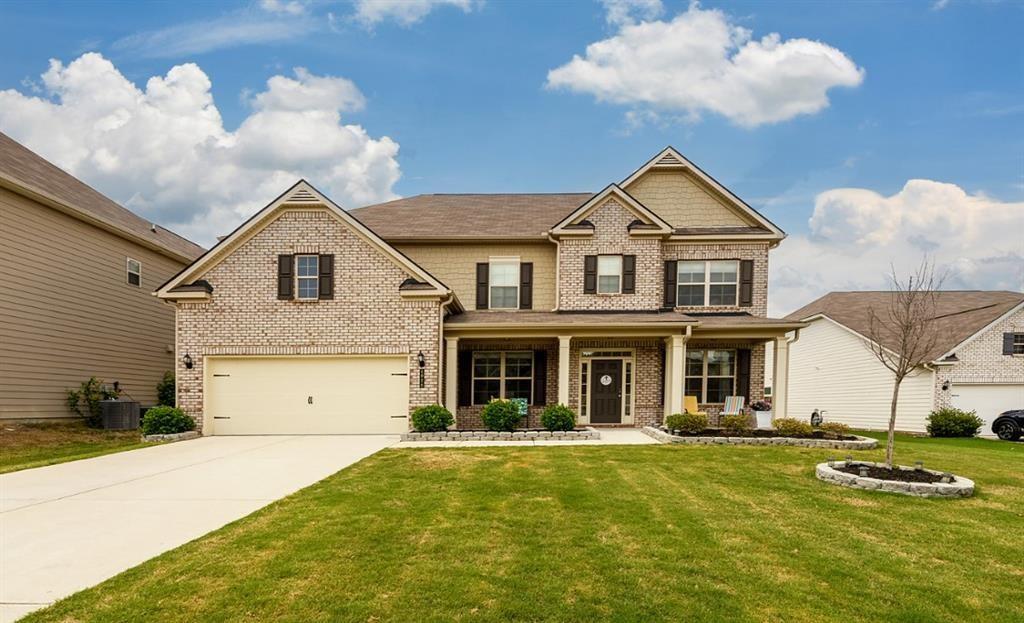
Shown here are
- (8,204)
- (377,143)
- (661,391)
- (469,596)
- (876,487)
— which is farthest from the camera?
(377,143)

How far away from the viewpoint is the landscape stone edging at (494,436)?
12.3m

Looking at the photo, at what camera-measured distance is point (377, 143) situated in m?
24.2

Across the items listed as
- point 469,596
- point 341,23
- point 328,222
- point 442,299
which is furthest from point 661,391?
A: point 341,23

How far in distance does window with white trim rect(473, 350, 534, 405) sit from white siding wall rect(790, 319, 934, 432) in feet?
52.7

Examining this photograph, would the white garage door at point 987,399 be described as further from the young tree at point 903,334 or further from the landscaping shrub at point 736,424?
the landscaping shrub at point 736,424

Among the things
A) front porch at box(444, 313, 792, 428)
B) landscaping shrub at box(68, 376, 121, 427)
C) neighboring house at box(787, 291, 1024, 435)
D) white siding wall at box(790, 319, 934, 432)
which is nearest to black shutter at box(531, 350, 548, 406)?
front porch at box(444, 313, 792, 428)

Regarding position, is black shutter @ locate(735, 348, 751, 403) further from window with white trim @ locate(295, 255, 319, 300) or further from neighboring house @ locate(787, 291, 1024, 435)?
window with white trim @ locate(295, 255, 319, 300)

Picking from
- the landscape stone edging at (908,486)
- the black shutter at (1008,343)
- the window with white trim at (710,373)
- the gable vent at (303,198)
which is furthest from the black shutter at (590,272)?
the black shutter at (1008,343)

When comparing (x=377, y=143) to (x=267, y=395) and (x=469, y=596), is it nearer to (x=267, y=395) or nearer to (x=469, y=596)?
(x=267, y=395)

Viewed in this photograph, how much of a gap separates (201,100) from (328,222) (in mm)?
8823

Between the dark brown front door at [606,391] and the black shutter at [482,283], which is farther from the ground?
the black shutter at [482,283]

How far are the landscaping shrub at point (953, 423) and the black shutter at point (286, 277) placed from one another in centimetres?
2235

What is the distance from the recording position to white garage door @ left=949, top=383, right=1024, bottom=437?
1944cm

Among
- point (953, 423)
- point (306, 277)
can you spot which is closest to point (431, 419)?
point (306, 277)
